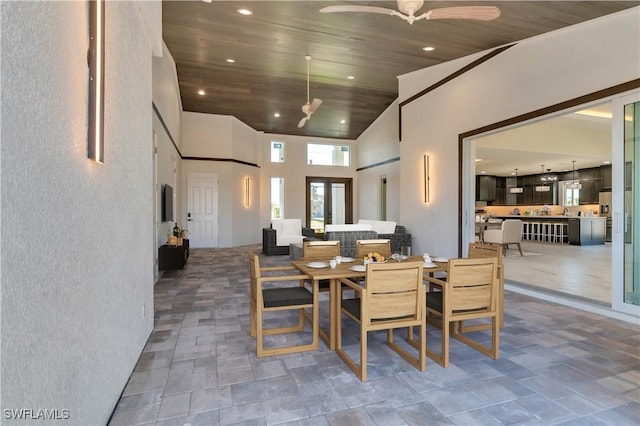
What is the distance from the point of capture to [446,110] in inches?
239

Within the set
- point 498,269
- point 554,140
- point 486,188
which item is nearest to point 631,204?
point 498,269

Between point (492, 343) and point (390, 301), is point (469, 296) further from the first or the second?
point (390, 301)

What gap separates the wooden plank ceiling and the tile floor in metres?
3.55

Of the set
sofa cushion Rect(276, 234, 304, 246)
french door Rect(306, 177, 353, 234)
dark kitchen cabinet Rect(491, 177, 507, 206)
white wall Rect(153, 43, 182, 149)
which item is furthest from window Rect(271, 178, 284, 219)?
dark kitchen cabinet Rect(491, 177, 507, 206)

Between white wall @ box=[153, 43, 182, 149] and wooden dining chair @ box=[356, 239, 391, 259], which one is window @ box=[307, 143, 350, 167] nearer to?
white wall @ box=[153, 43, 182, 149]

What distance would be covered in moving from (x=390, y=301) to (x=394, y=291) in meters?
0.08

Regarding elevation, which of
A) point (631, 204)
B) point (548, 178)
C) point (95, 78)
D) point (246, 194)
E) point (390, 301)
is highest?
point (548, 178)

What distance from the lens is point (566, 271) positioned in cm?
591

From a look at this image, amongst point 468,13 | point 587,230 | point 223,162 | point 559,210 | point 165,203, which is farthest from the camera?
point 559,210

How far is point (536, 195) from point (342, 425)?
14718mm

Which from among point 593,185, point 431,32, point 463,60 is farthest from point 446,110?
point 593,185

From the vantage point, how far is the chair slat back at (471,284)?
2.54m

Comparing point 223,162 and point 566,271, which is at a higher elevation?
point 223,162

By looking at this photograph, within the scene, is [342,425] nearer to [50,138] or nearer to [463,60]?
[50,138]
